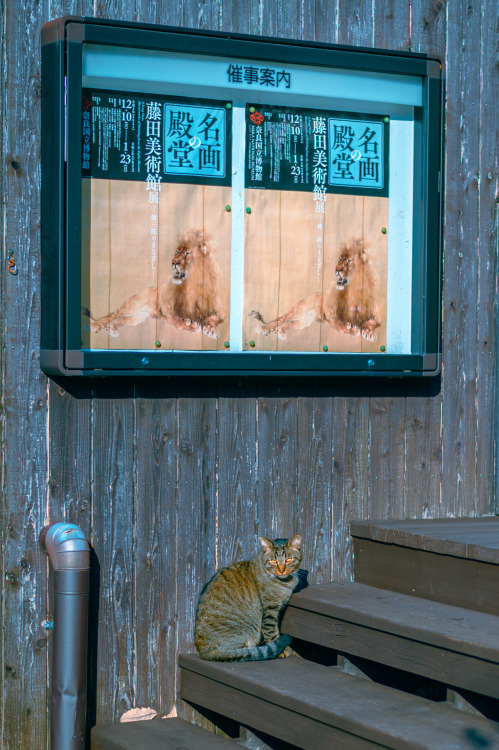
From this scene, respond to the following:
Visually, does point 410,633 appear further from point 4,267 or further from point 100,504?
point 4,267

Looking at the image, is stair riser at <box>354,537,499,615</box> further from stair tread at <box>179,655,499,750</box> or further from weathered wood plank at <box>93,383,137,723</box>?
weathered wood plank at <box>93,383,137,723</box>

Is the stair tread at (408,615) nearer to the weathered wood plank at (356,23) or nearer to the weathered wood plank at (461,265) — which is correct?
the weathered wood plank at (461,265)

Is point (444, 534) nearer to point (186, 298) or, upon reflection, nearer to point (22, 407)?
point (186, 298)

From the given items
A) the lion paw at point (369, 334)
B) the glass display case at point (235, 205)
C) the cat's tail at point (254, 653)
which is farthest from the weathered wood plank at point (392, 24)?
the cat's tail at point (254, 653)

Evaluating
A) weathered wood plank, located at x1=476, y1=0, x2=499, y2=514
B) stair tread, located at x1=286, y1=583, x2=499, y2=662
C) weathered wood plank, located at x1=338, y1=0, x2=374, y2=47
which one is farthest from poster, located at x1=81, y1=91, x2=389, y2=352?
stair tread, located at x1=286, y1=583, x2=499, y2=662

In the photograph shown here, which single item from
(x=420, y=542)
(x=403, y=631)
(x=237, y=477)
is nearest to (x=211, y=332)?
(x=237, y=477)

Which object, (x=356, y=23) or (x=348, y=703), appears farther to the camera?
(x=356, y=23)

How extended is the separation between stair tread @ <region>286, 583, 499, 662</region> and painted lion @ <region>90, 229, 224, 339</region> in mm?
1213

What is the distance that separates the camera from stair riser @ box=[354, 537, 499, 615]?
151 inches

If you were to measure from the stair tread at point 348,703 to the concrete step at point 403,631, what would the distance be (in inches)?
4.3

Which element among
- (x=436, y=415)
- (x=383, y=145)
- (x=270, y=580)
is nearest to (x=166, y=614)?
(x=270, y=580)

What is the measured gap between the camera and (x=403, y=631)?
11.8 ft

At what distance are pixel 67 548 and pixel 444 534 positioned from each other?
1573 mm

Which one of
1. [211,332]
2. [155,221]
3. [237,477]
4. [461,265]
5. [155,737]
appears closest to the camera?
[155,737]
